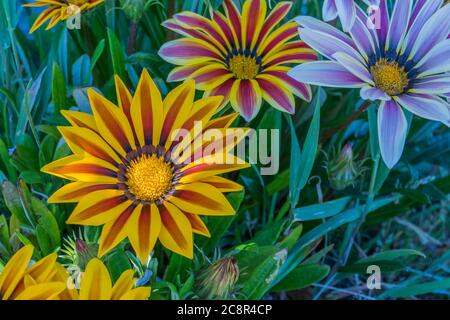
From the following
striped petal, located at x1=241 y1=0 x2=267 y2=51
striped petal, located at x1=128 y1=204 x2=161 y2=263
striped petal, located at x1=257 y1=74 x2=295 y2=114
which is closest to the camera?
Result: striped petal, located at x1=128 y1=204 x2=161 y2=263

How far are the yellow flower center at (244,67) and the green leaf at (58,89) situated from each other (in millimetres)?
253

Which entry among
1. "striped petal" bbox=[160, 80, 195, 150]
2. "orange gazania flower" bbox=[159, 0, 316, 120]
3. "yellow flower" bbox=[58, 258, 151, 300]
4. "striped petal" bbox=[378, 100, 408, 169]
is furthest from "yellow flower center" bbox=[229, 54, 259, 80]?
"yellow flower" bbox=[58, 258, 151, 300]

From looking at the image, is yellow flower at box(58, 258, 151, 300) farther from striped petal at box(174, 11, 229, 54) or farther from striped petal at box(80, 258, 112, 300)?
striped petal at box(174, 11, 229, 54)

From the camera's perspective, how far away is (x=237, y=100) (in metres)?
0.89

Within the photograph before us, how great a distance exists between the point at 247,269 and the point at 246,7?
0.39 meters

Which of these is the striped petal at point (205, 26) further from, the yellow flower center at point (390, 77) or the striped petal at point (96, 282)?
the striped petal at point (96, 282)

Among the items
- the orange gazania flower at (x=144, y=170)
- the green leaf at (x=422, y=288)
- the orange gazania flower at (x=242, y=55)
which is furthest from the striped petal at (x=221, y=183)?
the green leaf at (x=422, y=288)

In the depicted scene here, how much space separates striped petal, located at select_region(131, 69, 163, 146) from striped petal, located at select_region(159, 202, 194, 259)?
12 cm

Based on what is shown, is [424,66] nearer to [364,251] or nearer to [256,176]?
[256,176]

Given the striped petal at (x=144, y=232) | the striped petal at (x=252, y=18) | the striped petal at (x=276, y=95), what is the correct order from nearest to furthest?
the striped petal at (x=144, y=232) → the striped petal at (x=276, y=95) → the striped petal at (x=252, y=18)

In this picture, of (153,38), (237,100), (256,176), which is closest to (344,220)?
(256,176)

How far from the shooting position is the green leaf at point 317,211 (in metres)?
0.97

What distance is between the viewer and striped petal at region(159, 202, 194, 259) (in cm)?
79
